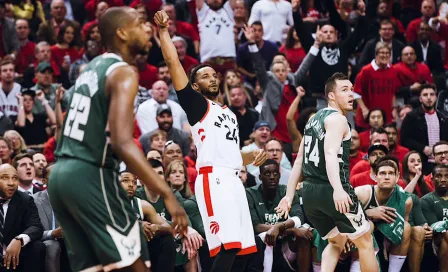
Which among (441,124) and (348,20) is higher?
(348,20)

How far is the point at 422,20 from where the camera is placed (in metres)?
17.1

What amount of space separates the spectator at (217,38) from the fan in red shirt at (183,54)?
0.90 ft

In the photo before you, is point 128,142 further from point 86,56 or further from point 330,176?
point 86,56

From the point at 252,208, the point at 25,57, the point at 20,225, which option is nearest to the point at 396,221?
the point at 252,208

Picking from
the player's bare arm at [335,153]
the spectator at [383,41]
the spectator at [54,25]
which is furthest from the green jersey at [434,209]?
the spectator at [54,25]

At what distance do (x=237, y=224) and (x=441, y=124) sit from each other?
22.8ft

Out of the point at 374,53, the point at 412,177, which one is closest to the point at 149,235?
the point at 412,177

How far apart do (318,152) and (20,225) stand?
12.1 feet

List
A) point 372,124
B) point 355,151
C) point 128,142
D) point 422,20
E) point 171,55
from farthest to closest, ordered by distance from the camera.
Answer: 1. point 422,20
2. point 372,124
3. point 355,151
4. point 171,55
5. point 128,142

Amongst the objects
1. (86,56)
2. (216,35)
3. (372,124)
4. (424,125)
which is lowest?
(424,125)

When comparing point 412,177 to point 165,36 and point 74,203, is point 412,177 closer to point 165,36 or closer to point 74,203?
point 165,36

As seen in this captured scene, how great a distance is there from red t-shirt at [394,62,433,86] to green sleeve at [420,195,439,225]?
4632 millimetres

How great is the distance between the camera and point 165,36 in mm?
7691

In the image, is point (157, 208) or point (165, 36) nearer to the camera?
point (165, 36)
